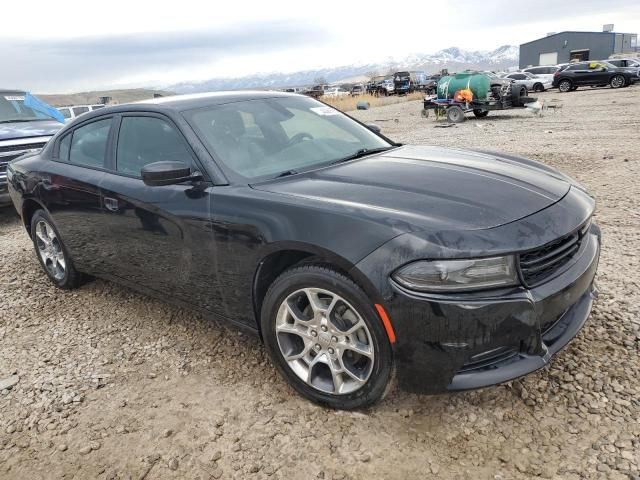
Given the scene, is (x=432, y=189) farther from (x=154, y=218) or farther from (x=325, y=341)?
(x=154, y=218)

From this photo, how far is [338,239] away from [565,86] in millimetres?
29793

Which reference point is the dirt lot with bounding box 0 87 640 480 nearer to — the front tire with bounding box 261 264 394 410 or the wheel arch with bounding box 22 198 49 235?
the front tire with bounding box 261 264 394 410

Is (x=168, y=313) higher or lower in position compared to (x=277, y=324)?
lower

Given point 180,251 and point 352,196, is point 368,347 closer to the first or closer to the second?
point 352,196

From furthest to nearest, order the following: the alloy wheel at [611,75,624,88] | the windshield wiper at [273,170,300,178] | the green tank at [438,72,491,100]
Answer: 1. the alloy wheel at [611,75,624,88]
2. the green tank at [438,72,491,100]
3. the windshield wiper at [273,170,300,178]

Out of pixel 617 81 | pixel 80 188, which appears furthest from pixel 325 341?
pixel 617 81

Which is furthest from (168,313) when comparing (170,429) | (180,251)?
(170,429)

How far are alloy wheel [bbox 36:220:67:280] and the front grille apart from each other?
3.72 meters

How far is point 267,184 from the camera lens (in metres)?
2.69

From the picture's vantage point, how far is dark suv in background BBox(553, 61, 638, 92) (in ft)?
85.1

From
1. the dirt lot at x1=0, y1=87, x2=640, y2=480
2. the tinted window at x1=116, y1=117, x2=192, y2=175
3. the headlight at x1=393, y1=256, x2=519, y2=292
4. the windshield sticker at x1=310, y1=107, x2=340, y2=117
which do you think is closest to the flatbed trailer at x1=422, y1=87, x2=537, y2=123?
the dirt lot at x1=0, y1=87, x2=640, y2=480

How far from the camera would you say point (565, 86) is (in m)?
27.3

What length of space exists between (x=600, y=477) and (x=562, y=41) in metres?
86.9

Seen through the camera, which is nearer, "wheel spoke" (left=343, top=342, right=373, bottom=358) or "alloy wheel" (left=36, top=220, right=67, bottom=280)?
"wheel spoke" (left=343, top=342, right=373, bottom=358)
